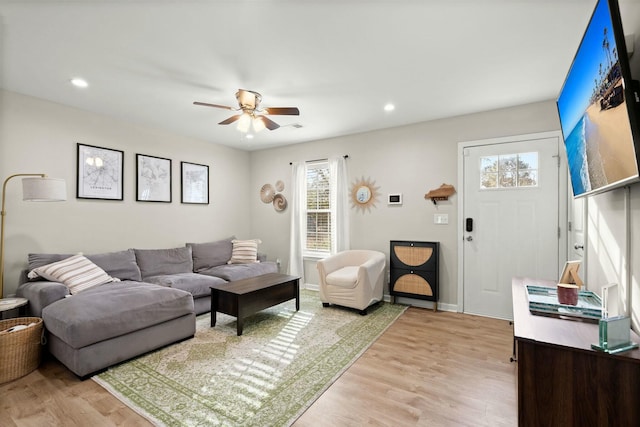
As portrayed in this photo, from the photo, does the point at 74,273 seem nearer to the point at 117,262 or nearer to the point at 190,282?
the point at 117,262

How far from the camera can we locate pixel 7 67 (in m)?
2.52

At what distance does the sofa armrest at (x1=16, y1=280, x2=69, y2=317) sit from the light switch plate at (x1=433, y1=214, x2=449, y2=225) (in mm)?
4104

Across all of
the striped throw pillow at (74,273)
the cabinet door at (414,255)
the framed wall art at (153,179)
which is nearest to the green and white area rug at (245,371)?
the cabinet door at (414,255)

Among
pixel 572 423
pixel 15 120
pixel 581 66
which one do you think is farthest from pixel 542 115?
pixel 15 120

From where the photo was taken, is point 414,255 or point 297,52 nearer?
point 297,52

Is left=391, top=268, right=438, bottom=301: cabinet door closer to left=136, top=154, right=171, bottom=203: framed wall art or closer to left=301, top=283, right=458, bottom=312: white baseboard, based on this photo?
left=301, top=283, right=458, bottom=312: white baseboard

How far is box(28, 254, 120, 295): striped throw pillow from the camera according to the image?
2820 millimetres

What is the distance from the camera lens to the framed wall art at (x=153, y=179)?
404 cm

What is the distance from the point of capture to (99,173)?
3633 mm

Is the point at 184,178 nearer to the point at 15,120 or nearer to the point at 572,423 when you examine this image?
the point at 15,120

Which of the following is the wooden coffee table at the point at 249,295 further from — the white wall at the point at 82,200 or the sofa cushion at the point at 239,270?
the white wall at the point at 82,200

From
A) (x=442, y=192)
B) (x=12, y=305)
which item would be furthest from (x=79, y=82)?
(x=442, y=192)

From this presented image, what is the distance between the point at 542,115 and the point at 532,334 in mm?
3009

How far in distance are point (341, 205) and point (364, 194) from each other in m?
0.42
